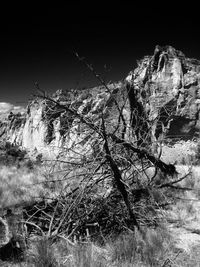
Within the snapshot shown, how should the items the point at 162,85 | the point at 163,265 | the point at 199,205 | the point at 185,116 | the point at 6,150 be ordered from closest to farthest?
the point at 163,265
the point at 199,205
the point at 6,150
the point at 185,116
the point at 162,85

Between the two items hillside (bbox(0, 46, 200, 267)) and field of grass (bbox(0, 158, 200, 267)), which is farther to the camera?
hillside (bbox(0, 46, 200, 267))

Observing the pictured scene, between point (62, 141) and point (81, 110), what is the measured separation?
1.91 feet

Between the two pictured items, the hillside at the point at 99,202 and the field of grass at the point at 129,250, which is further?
the hillside at the point at 99,202

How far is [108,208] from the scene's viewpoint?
334cm

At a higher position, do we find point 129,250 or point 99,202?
point 99,202

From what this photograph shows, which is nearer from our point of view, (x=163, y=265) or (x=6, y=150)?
(x=163, y=265)

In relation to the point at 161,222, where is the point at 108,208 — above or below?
above

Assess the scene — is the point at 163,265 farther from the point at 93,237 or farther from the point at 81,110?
the point at 81,110

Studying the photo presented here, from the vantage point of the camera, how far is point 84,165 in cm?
311

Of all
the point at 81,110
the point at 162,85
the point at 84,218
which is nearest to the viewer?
the point at 81,110

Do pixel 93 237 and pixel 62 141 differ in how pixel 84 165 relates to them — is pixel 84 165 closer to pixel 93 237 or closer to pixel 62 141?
pixel 62 141

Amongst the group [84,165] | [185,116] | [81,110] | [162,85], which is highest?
[162,85]

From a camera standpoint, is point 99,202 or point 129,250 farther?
point 99,202

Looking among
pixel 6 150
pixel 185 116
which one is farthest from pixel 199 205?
pixel 185 116
